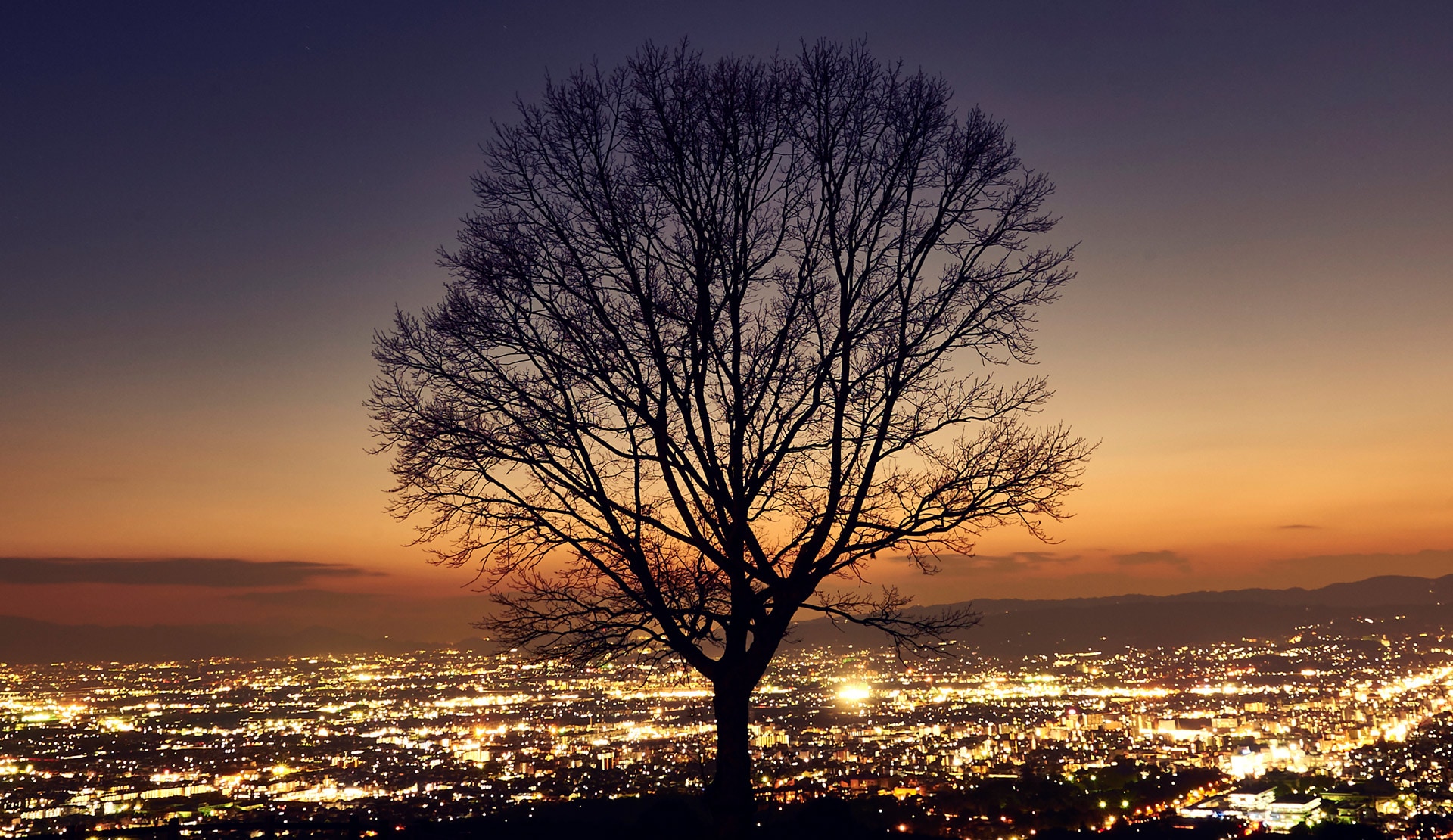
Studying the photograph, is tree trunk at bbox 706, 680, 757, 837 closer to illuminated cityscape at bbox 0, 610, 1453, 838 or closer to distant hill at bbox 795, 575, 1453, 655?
illuminated cityscape at bbox 0, 610, 1453, 838

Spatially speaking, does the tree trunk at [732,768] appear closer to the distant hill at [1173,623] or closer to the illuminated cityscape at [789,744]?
the illuminated cityscape at [789,744]

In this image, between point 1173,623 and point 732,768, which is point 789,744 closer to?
point 732,768

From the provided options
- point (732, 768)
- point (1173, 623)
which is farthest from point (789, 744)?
point (1173, 623)

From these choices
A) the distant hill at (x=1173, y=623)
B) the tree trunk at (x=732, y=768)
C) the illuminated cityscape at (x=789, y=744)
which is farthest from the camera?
the distant hill at (x=1173, y=623)

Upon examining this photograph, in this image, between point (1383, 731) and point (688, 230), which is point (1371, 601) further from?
point (688, 230)

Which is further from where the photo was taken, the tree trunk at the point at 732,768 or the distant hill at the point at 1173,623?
the distant hill at the point at 1173,623

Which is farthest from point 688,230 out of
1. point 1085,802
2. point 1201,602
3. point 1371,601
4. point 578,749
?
point 1371,601

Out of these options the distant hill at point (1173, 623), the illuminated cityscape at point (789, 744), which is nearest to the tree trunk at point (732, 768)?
the illuminated cityscape at point (789, 744)
